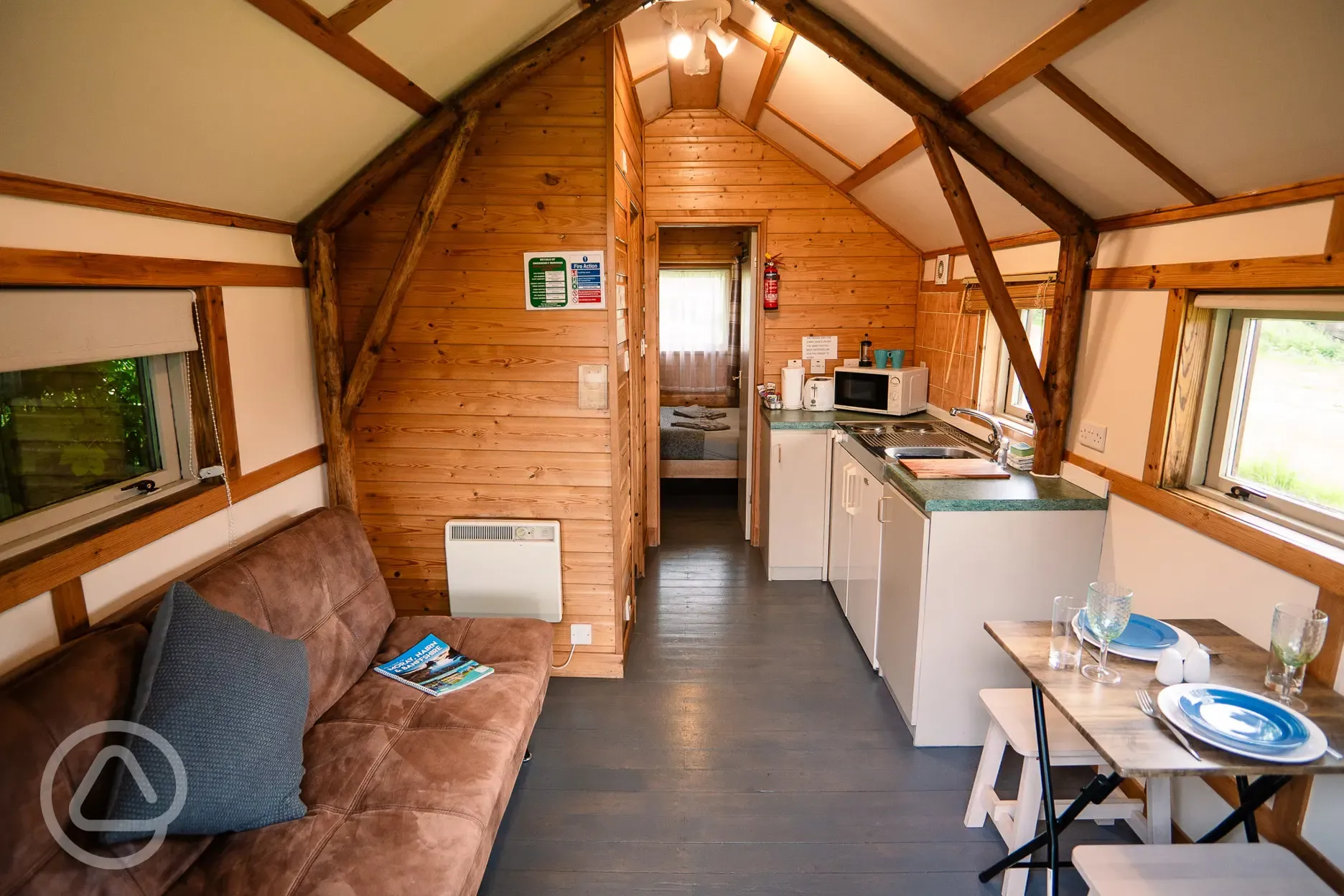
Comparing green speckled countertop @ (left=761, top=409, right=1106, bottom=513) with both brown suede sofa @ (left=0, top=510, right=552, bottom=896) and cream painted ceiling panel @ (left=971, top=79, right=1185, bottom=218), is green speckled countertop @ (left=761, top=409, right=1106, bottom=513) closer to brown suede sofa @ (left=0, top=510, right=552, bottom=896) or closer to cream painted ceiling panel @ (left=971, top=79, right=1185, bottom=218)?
cream painted ceiling panel @ (left=971, top=79, right=1185, bottom=218)

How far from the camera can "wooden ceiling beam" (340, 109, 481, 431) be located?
8.77ft

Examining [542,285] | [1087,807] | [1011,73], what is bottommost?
[1087,807]

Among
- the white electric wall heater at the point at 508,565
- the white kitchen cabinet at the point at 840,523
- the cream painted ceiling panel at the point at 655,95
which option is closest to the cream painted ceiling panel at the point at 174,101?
the white electric wall heater at the point at 508,565

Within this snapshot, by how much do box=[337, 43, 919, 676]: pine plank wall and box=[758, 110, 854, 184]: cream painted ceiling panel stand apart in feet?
3.09

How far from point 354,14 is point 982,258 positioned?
222cm

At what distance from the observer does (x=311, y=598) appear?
226 cm

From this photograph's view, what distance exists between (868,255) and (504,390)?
8.54 feet

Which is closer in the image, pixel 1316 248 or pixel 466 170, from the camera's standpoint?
pixel 1316 248

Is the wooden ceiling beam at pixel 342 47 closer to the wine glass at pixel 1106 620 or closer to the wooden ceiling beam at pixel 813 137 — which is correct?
the wooden ceiling beam at pixel 813 137

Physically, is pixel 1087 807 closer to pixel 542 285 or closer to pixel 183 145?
pixel 542 285

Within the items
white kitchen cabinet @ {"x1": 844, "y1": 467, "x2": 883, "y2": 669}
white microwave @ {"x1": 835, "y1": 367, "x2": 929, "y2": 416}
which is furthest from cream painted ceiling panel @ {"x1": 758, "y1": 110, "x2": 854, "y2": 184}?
white kitchen cabinet @ {"x1": 844, "y1": 467, "x2": 883, "y2": 669}

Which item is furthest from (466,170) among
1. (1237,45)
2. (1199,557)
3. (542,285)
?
(1199,557)

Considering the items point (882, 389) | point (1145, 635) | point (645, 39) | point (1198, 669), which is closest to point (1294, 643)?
point (1198, 669)

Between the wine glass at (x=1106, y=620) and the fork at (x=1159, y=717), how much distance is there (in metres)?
0.08
